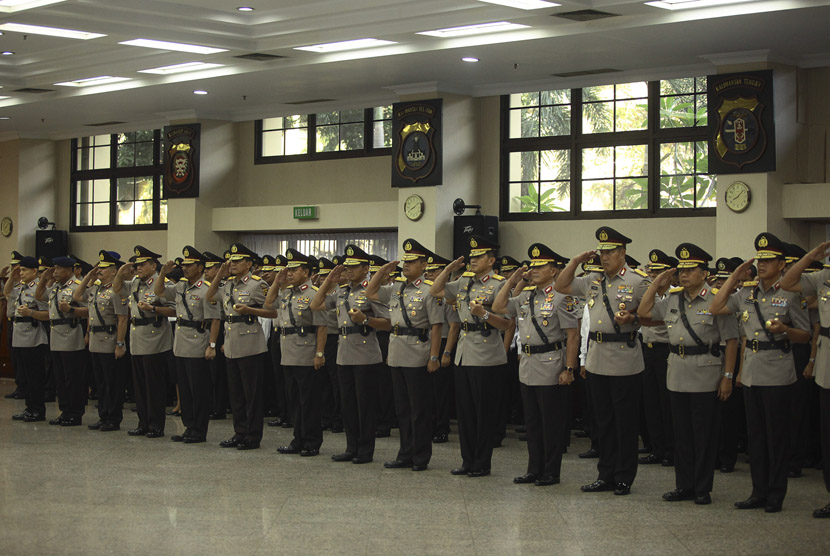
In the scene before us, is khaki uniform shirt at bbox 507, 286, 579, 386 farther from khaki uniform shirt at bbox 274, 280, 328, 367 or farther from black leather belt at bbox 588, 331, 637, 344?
khaki uniform shirt at bbox 274, 280, 328, 367

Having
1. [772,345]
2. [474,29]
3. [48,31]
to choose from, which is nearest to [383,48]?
[474,29]

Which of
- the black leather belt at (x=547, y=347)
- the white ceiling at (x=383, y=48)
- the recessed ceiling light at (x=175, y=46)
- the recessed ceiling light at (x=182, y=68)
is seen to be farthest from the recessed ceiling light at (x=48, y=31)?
the black leather belt at (x=547, y=347)

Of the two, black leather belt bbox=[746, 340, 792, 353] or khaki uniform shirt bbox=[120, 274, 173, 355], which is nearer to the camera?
black leather belt bbox=[746, 340, 792, 353]

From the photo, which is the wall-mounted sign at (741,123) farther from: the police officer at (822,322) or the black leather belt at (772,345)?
the black leather belt at (772,345)

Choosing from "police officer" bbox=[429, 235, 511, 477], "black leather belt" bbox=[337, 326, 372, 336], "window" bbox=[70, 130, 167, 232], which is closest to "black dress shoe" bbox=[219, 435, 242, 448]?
"black leather belt" bbox=[337, 326, 372, 336]

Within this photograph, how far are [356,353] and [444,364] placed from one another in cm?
73

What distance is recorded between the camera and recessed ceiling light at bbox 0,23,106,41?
33.7 feet

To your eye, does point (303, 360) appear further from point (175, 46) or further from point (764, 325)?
point (175, 46)

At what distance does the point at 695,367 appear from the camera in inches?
247

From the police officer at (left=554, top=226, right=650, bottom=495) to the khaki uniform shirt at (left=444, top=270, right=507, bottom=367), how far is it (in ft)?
2.28

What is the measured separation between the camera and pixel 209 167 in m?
15.1

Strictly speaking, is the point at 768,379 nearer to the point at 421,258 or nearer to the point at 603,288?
the point at 603,288

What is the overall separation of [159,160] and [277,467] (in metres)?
9.88

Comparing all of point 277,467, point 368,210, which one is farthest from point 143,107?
point 277,467
